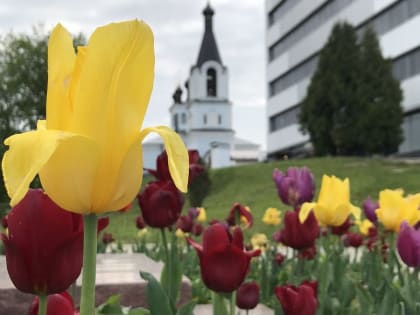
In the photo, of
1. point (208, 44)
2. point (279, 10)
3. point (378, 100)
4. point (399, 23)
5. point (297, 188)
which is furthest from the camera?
point (208, 44)

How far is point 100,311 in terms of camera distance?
1.54m

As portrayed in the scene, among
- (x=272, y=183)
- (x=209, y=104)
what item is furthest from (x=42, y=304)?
(x=209, y=104)

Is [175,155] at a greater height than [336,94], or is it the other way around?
[336,94]

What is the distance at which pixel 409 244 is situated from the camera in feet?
6.50

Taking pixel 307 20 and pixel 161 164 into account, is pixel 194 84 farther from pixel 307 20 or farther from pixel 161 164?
pixel 161 164

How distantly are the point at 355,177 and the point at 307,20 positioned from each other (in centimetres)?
2295

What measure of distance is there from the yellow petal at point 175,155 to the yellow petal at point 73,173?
0.08m

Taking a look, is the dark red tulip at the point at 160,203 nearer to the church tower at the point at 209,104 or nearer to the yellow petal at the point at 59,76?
the yellow petal at the point at 59,76

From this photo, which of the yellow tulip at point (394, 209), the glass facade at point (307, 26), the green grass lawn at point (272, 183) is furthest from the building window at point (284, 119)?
the yellow tulip at point (394, 209)

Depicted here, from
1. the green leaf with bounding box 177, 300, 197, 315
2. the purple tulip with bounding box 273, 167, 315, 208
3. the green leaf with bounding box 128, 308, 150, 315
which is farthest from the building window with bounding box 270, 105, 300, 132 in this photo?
the green leaf with bounding box 177, 300, 197, 315

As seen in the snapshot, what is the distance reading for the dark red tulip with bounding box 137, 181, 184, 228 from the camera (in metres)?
1.76

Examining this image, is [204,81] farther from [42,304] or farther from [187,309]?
[42,304]

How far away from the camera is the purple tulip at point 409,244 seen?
1.97 meters

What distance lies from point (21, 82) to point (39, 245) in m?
32.7
